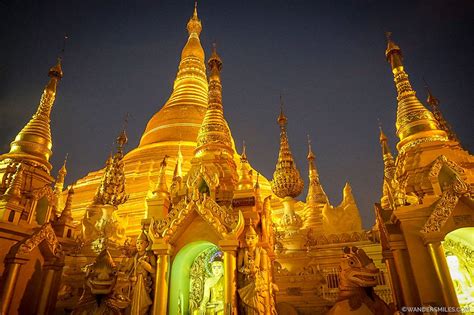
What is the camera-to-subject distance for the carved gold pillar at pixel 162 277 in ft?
22.4

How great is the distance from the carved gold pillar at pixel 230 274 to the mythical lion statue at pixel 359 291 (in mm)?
1853

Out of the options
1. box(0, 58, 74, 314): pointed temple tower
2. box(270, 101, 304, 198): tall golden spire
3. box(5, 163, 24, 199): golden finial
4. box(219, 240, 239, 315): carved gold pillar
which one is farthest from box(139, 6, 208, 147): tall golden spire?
box(219, 240, 239, 315): carved gold pillar

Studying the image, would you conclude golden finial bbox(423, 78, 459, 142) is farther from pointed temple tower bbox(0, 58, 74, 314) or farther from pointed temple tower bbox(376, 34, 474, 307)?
pointed temple tower bbox(0, 58, 74, 314)

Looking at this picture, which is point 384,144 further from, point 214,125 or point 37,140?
point 37,140

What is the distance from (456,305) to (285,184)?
8658mm

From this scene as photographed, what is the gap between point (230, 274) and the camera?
22.2ft

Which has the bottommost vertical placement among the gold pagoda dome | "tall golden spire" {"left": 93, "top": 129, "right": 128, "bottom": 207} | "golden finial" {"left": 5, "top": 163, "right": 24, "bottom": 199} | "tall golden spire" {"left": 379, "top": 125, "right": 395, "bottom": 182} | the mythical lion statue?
the mythical lion statue

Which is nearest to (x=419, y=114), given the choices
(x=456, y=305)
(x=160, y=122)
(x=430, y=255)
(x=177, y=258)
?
(x=430, y=255)

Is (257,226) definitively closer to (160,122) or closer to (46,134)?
(46,134)

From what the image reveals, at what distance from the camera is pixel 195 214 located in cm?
752

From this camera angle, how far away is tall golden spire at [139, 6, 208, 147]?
1992 centimetres

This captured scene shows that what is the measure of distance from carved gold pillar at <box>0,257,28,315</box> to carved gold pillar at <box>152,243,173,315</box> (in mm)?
3174

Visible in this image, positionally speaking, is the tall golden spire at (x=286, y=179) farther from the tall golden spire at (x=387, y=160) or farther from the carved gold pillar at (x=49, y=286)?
the carved gold pillar at (x=49, y=286)

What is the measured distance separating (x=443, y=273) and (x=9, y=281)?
8.93 m
